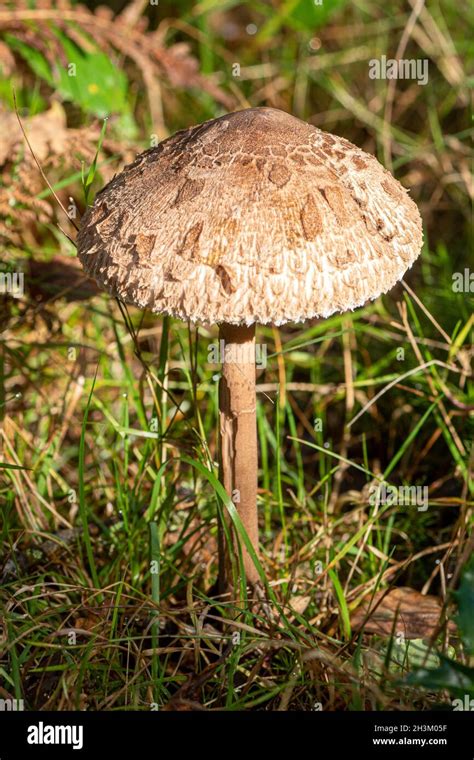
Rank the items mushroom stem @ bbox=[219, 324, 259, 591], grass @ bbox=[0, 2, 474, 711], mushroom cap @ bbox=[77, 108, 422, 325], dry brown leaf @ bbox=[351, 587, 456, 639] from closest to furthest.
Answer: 1. mushroom cap @ bbox=[77, 108, 422, 325]
2. grass @ bbox=[0, 2, 474, 711]
3. mushroom stem @ bbox=[219, 324, 259, 591]
4. dry brown leaf @ bbox=[351, 587, 456, 639]

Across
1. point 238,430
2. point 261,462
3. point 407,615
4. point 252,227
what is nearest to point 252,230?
point 252,227

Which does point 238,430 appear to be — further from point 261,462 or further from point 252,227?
point 261,462

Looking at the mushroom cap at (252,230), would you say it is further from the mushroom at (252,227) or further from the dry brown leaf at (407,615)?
the dry brown leaf at (407,615)

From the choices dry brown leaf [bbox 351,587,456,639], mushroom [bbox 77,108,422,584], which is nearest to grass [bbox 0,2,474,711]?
dry brown leaf [bbox 351,587,456,639]

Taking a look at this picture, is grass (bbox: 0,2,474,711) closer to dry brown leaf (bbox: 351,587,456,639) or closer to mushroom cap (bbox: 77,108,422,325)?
dry brown leaf (bbox: 351,587,456,639)

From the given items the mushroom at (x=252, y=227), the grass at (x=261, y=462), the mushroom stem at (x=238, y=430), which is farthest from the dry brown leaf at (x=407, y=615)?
the mushroom at (x=252, y=227)

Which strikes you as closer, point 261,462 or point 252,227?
point 252,227
